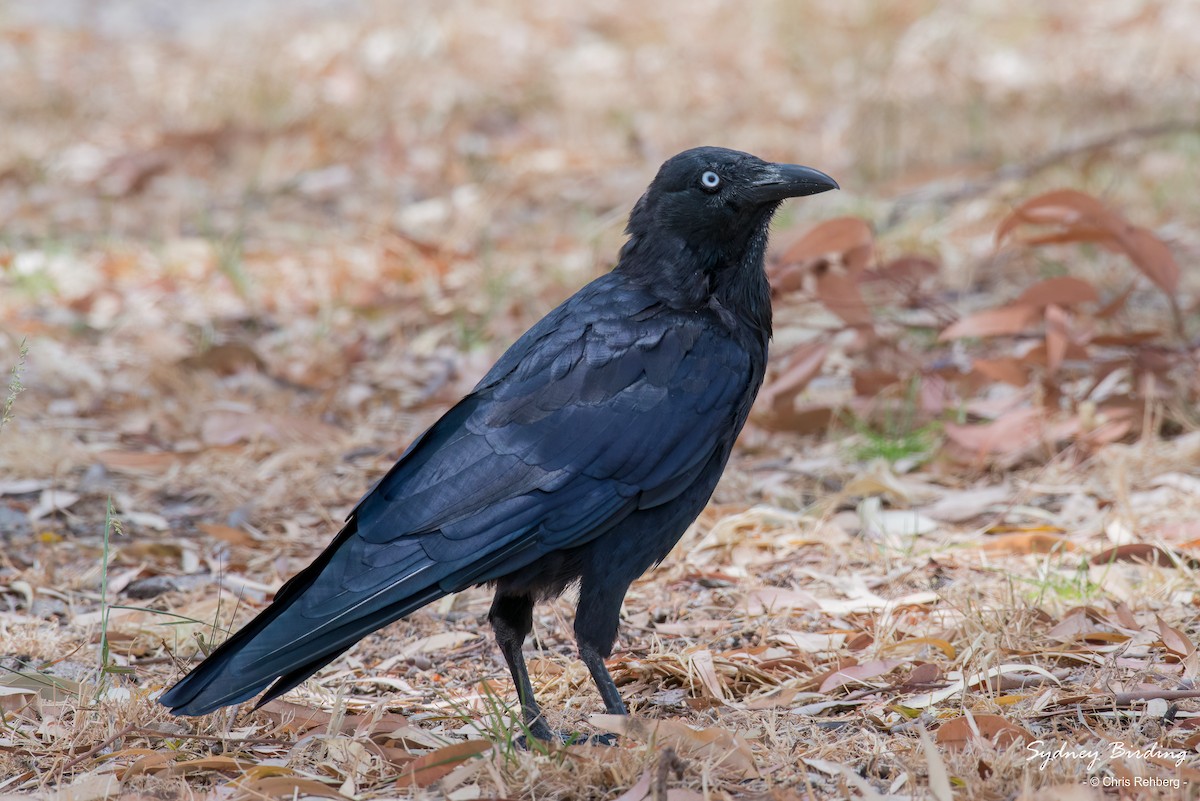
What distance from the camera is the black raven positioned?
286 cm

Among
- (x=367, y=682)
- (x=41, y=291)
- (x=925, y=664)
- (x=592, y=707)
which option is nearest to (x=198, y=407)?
(x=41, y=291)

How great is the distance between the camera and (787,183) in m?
3.42

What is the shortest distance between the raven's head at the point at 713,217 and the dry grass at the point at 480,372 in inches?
37.1

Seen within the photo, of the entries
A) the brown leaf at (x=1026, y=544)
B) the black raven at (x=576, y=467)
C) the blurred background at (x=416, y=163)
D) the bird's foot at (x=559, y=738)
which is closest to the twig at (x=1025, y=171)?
the blurred background at (x=416, y=163)

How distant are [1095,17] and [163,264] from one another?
749cm

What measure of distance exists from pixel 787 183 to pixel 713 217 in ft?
0.69

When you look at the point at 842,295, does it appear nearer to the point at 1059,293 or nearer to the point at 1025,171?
the point at 1059,293

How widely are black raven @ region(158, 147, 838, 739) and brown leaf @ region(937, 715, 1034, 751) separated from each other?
0.73 metres

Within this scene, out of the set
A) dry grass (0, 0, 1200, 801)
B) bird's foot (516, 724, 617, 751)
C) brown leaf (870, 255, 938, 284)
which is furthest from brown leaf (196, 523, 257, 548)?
brown leaf (870, 255, 938, 284)

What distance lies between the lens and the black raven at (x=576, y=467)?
112 inches

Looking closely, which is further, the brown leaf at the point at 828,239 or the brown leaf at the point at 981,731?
the brown leaf at the point at 828,239

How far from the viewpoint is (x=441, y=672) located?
350 cm

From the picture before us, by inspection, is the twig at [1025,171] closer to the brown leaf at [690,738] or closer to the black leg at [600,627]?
the black leg at [600,627]

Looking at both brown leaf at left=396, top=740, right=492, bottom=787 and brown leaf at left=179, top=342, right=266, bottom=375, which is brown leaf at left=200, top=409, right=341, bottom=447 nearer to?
brown leaf at left=179, top=342, right=266, bottom=375
